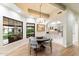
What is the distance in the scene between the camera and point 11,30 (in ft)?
9.29

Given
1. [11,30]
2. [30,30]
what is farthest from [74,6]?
[11,30]

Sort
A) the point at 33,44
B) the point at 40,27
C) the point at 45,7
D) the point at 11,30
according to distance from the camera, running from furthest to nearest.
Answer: the point at 33,44 → the point at 40,27 → the point at 45,7 → the point at 11,30

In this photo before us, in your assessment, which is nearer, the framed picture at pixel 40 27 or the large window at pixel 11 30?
the large window at pixel 11 30

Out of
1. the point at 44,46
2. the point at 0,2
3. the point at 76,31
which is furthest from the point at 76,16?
the point at 0,2

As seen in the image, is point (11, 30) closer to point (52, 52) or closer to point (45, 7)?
point (45, 7)

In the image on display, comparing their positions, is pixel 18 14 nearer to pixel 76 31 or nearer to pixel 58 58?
pixel 58 58

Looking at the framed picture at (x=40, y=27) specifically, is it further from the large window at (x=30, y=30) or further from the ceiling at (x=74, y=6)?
the ceiling at (x=74, y=6)

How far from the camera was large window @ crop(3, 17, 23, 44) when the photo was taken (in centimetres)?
276

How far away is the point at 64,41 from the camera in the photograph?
3297 millimetres

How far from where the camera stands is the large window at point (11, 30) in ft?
9.05

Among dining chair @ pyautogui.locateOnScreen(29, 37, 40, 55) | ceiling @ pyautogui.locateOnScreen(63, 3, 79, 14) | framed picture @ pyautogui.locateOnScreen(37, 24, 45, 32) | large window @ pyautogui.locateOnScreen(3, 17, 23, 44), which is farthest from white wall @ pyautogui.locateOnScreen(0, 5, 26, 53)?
ceiling @ pyautogui.locateOnScreen(63, 3, 79, 14)

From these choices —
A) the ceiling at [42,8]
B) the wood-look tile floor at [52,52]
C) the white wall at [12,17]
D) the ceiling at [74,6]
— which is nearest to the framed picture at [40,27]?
the ceiling at [42,8]

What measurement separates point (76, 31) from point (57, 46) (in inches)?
33.1

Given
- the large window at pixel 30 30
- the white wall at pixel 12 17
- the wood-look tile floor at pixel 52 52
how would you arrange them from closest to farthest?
the white wall at pixel 12 17 → the wood-look tile floor at pixel 52 52 → the large window at pixel 30 30
